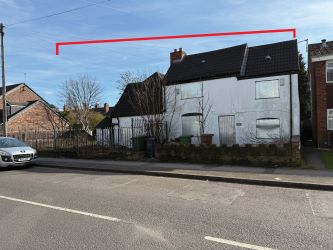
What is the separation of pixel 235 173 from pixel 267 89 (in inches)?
380

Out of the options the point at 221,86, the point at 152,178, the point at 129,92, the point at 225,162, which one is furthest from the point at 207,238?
the point at 129,92

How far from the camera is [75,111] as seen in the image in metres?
47.9

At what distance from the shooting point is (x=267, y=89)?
1984 cm

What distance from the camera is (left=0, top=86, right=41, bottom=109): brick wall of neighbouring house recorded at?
43181mm

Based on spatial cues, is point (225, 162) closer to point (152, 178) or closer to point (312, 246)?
point (152, 178)

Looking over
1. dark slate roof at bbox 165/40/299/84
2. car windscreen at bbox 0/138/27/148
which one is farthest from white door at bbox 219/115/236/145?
car windscreen at bbox 0/138/27/148

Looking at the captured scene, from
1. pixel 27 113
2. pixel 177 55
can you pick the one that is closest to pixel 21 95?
pixel 27 113

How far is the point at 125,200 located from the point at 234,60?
1591 centimetres

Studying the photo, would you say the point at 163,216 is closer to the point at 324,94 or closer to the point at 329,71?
the point at 324,94

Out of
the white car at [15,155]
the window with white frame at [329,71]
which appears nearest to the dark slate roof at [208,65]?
the window with white frame at [329,71]

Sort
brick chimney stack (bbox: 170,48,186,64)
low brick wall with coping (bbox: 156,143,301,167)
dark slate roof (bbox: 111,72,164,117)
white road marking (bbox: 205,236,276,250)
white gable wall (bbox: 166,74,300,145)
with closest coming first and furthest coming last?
white road marking (bbox: 205,236,276,250) → low brick wall with coping (bbox: 156,143,301,167) → white gable wall (bbox: 166,74,300,145) → dark slate roof (bbox: 111,72,164,117) → brick chimney stack (bbox: 170,48,186,64)

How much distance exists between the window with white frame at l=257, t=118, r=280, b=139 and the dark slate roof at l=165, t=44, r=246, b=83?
11.3ft

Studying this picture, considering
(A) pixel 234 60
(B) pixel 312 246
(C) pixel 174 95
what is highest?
(A) pixel 234 60

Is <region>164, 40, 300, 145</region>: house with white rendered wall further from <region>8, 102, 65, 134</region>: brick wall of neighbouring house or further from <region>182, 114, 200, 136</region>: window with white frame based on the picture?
<region>8, 102, 65, 134</region>: brick wall of neighbouring house
